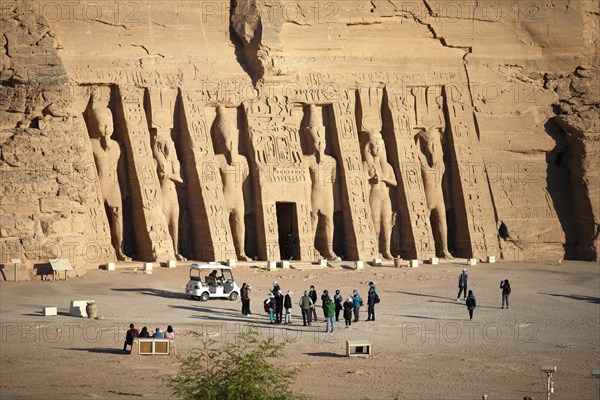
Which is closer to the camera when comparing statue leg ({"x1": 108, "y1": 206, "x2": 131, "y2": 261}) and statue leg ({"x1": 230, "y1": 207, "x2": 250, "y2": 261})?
statue leg ({"x1": 108, "y1": 206, "x2": 131, "y2": 261})

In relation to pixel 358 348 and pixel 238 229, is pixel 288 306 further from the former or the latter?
pixel 238 229

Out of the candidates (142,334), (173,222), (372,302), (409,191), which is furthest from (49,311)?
(409,191)

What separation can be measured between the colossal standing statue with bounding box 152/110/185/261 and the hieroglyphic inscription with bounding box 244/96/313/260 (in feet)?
8.46

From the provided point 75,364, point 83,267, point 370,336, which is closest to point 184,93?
point 83,267

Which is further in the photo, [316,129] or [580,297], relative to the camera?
[316,129]

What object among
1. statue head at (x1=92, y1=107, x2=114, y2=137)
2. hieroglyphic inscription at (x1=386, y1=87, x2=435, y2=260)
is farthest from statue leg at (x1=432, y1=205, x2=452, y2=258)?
statue head at (x1=92, y1=107, x2=114, y2=137)

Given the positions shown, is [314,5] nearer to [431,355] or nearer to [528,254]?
[528,254]

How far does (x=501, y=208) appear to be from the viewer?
4719 centimetres

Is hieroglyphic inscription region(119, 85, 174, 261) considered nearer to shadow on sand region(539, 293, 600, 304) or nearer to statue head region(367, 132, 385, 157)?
statue head region(367, 132, 385, 157)

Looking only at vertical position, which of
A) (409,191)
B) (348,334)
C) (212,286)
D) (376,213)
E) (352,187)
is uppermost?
(352,187)

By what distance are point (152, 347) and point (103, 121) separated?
13044 mm

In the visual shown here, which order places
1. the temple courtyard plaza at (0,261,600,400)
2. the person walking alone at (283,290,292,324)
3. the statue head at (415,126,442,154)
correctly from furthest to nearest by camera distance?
the statue head at (415,126,442,154) < the person walking alone at (283,290,292,324) < the temple courtyard plaza at (0,261,600,400)

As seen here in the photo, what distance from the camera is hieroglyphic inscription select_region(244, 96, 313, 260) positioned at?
1705 inches

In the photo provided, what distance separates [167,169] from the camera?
139ft
